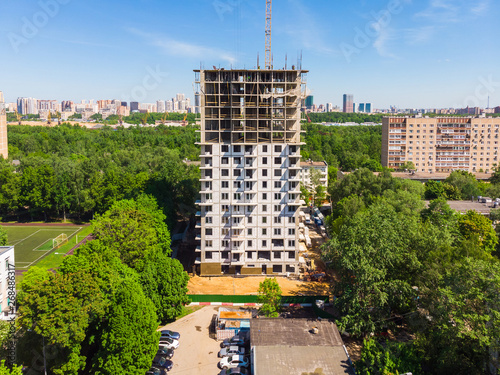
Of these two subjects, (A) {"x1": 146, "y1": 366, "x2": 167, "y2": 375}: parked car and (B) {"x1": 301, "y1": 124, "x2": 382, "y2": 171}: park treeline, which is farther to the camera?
(B) {"x1": 301, "y1": 124, "x2": 382, "y2": 171}: park treeline

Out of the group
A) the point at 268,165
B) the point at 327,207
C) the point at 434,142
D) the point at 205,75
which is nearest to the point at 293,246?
the point at 268,165

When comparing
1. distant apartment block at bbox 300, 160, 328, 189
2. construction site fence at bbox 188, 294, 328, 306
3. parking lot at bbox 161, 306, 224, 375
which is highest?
distant apartment block at bbox 300, 160, 328, 189

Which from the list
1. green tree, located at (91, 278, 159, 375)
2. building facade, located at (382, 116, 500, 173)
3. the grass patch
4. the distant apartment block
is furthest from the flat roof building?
building facade, located at (382, 116, 500, 173)

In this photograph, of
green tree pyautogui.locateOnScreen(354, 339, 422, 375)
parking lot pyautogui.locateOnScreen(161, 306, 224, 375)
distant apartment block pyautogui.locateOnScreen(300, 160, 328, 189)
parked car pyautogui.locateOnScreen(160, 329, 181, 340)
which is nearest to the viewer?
green tree pyautogui.locateOnScreen(354, 339, 422, 375)

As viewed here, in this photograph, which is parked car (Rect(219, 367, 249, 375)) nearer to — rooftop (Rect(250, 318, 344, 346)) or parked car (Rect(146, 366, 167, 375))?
rooftop (Rect(250, 318, 344, 346))

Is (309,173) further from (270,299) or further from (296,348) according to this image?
(296,348)

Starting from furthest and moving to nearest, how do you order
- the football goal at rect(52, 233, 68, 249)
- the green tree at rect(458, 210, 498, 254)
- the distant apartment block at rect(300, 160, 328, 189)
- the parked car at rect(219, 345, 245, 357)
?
the distant apartment block at rect(300, 160, 328, 189) → the football goal at rect(52, 233, 68, 249) → the green tree at rect(458, 210, 498, 254) → the parked car at rect(219, 345, 245, 357)

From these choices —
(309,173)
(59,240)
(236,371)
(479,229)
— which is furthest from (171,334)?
(309,173)
